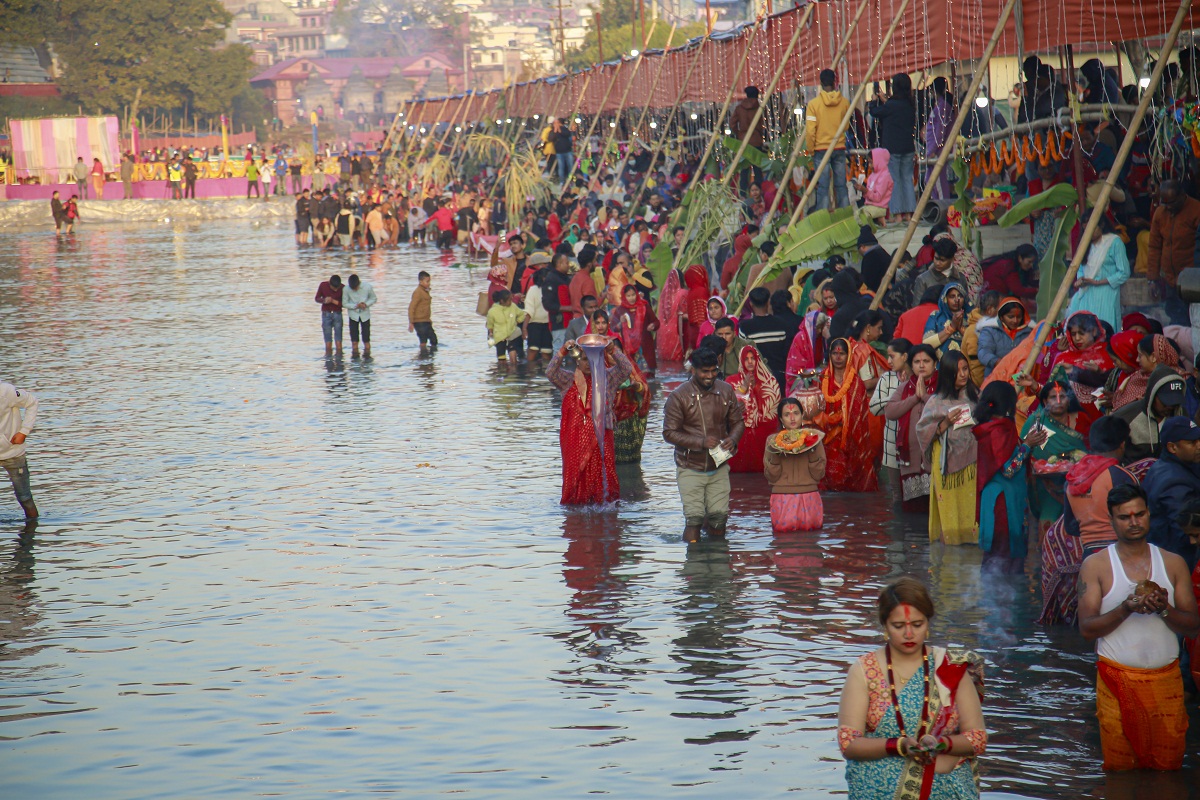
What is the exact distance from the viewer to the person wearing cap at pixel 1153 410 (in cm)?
803

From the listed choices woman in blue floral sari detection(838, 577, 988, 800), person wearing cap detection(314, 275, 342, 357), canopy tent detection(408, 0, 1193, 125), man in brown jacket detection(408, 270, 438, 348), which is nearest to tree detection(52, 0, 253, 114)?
canopy tent detection(408, 0, 1193, 125)

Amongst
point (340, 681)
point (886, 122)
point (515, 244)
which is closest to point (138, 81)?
point (515, 244)

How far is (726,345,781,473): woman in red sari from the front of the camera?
11.9 m

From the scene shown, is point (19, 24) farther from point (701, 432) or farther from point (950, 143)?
point (701, 432)

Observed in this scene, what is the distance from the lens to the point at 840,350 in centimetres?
1150

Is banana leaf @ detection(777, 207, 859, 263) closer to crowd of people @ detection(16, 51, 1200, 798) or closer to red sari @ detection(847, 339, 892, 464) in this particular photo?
crowd of people @ detection(16, 51, 1200, 798)

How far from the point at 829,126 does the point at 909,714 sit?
1390 cm

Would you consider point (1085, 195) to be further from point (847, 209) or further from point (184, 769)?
point (184, 769)

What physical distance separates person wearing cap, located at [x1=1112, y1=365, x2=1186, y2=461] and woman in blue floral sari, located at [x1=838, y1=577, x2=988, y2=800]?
12.0 feet

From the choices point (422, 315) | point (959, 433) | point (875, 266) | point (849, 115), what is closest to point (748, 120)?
point (849, 115)

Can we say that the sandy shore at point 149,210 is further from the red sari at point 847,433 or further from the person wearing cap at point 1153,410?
the person wearing cap at point 1153,410

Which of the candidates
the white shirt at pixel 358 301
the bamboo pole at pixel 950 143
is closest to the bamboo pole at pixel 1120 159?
the bamboo pole at pixel 950 143

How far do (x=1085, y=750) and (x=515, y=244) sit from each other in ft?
49.7

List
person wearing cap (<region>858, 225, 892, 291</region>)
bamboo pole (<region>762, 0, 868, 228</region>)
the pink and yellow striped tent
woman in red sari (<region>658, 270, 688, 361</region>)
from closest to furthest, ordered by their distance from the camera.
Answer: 1. person wearing cap (<region>858, 225, 892, 291</region>)
2. bamboo pole (<region>762, 0, 868, 228</region>)
3. woman in red sari (<region>658, 270, 688, 361</region>)
4. the pink and yellow striped tent
